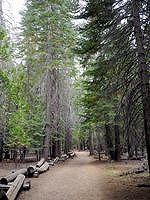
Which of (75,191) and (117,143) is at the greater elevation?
(117,143)

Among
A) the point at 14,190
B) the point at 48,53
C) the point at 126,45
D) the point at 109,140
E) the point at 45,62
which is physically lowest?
the point at 14,190

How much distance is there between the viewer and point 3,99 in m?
18.5

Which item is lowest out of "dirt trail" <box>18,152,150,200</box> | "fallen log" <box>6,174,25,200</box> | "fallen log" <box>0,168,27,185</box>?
Answer: "dirt trail" <box>18,152,150,200</box>

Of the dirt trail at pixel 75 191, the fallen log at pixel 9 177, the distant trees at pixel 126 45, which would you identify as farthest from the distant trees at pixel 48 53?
the distant trees at pixel 126 45

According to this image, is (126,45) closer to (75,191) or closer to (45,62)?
(75,191)

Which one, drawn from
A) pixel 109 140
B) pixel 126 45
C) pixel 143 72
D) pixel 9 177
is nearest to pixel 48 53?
pixel 109 140

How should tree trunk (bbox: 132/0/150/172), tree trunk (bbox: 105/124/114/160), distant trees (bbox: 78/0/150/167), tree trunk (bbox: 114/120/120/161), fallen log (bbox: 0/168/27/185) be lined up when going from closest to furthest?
tree trunk (bbox: 132/0/150/172) < distant trees (bbox: 78/0/150/167) < fallen log (bbox: 0/168/27/185) < tree trunk (bbox: 114/120/120/161) < tree trunk (bbox: 105/124/114/160)

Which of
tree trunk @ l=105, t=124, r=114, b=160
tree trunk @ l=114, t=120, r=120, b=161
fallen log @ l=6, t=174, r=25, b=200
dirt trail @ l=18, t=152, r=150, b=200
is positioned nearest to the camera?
fallen log @ l=6, t=174, r=25, b=200

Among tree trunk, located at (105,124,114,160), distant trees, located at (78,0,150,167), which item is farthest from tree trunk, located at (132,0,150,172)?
tree trunk, located at (105,124,114,160)

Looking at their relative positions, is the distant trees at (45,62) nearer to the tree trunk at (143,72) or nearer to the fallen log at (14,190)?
the fallen log at (14,190)

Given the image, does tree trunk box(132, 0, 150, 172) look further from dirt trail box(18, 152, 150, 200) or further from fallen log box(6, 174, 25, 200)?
fallen log box(6, 174, 25, 200)

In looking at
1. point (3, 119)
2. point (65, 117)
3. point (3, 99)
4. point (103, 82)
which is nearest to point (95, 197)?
point (103, 82)

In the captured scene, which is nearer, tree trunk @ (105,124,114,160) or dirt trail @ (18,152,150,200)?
dirt trail @ (18,152,150,200)

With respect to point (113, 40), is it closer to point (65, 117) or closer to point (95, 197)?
point (95, 197)
